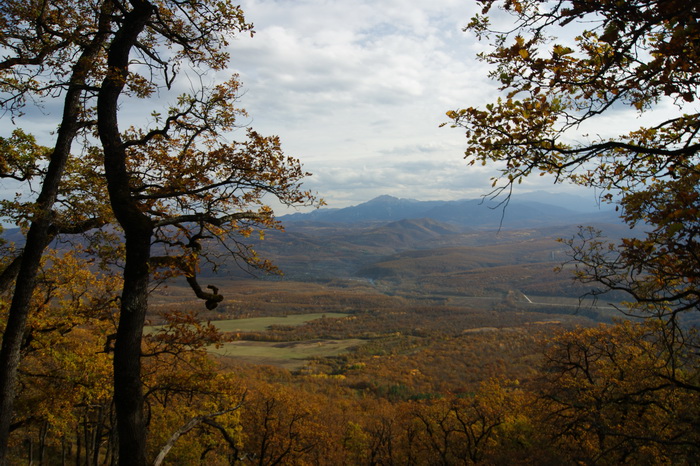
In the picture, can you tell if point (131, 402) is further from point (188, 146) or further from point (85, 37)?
point (85, 37)

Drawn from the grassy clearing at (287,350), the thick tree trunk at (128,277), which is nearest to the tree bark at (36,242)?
the thick tree trunk at (128,277)

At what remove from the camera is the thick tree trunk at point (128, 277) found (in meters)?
5.12

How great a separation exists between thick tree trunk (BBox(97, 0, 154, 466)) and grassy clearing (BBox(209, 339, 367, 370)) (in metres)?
76.0

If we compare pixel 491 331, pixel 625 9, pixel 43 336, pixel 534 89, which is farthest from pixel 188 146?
pixel 491 331

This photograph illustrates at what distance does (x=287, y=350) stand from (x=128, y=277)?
93.8m

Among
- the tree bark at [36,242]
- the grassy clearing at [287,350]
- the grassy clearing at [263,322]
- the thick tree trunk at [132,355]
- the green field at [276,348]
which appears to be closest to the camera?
the thick tree trunk at [132,355]

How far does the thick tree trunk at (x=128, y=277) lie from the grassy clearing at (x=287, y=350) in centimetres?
7597

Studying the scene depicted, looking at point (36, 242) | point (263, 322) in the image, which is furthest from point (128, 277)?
point (263, 322)

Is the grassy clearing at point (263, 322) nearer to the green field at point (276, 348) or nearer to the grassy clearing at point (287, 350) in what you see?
the green field at point (276, 348)

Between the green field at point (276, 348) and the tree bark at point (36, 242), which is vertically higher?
the tree bark at point (36, 242)

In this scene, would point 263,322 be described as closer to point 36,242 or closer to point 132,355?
point 36,242

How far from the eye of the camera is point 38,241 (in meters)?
6.97

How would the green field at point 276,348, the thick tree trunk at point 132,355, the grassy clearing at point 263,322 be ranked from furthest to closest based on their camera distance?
the grassy clearing at point 263,322 → the green field at point 276,348 → the thick tree trunk at point 132,355

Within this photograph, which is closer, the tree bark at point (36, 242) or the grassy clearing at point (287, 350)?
the tree bark at point (36, 242)
